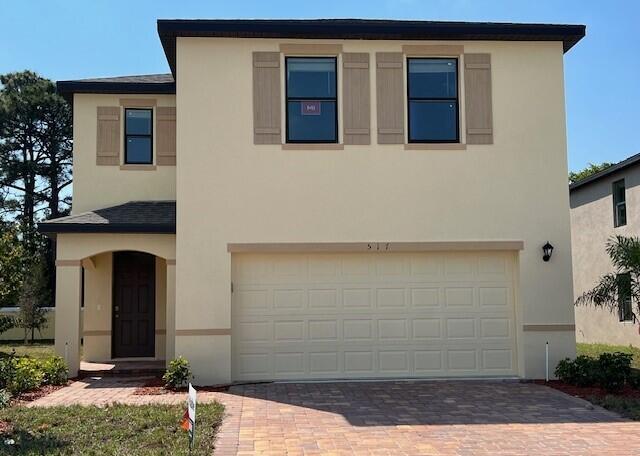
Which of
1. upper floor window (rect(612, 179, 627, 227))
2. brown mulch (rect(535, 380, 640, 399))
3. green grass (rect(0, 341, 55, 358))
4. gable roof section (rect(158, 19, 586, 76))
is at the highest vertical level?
gable roof section (rect(158, 19, 586, 76))

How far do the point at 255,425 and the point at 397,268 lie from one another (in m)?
5.05

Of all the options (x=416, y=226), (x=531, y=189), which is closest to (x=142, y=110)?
(x=416, y=226)

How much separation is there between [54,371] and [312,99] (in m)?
6.99

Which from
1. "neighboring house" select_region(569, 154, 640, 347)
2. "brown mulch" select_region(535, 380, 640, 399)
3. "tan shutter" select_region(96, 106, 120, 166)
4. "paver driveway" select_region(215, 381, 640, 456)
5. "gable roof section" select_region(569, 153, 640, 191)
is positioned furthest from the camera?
"neighboring house" select_region(569, 154, 640, 347)

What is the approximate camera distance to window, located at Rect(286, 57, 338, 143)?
1327 centimetres

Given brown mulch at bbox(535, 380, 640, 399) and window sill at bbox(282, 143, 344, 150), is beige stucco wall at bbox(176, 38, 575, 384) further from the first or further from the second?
brown mulch at bbox(535, 380, 640, 399)

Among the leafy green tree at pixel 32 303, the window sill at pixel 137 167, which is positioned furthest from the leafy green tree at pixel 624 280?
the leafy green tree at pixel 32 303

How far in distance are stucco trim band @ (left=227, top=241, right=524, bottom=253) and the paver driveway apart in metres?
2.48

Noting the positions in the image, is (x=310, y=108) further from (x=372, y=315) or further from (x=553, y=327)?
(x=553, y=327)

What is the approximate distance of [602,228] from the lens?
72.2 ft

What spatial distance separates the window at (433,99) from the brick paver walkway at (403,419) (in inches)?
187

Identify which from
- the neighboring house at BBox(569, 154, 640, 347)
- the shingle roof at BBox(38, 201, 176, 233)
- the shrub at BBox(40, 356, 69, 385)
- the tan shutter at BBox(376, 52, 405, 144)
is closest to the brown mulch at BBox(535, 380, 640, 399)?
the tan shutter at BBox(376, 52, 405, 144)

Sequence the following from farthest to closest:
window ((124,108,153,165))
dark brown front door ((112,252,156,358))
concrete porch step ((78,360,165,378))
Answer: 1. dark brown front door ((112,252,156,358))
2. window ((124,108,153,165))
3. concrete porch step ((78,360,165,378))

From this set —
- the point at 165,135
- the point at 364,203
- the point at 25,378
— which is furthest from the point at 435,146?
the point at 25,378
